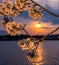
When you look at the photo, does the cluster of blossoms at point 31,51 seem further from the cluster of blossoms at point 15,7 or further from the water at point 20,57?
the water at point 20,57

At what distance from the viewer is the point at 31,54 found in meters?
3.96

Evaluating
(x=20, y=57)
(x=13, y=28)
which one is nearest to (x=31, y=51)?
(x=13, y=28)

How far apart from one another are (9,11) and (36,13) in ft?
1.28

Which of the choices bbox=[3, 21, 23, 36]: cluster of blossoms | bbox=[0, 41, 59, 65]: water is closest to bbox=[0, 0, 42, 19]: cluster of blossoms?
bbox=[3, 21, 23, 36]: cluster of blossoms

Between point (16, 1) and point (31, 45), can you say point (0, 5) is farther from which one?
point (31, 45)

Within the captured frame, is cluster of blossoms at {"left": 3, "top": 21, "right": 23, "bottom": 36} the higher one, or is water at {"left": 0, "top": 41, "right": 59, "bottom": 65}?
cluster of blossoms at {"left": 3, "top": 21, "right": 23, "bottom": 36}

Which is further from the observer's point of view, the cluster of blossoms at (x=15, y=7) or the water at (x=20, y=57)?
the water at (x=20, y=57)

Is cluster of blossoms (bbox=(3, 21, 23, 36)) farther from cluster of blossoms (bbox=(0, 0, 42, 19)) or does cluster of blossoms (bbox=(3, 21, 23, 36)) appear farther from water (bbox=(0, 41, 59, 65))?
water (bbox=(0, 41, 59, 65))

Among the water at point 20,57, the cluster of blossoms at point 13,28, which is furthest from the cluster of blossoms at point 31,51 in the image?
the water at point 20,57

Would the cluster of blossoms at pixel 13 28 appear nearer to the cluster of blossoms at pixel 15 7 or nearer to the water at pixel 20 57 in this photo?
the cluster of blossoms at pixel 15 7

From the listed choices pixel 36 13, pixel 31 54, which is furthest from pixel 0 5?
pixel 31 54

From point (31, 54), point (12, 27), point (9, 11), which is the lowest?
point (31, 54)

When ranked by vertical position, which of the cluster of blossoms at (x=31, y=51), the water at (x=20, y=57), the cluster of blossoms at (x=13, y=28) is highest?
the cluster of blossoms at (x=13, y=28)

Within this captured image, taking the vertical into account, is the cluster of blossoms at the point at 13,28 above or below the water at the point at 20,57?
above
